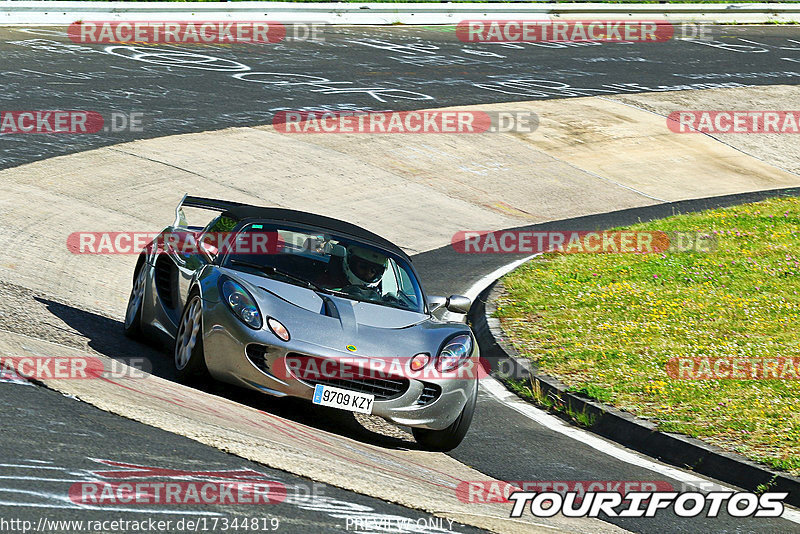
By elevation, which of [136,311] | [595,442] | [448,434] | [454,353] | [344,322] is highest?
[344,322]

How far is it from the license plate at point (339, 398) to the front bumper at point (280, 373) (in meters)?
0.05

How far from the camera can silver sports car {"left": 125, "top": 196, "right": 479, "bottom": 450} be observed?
23.2ft

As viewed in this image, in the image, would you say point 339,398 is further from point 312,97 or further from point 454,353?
point 312,97

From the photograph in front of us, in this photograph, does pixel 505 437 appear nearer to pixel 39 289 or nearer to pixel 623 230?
pixel 39 289

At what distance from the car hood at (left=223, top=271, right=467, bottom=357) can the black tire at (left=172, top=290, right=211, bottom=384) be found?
1.34 ft

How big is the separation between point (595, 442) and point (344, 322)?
2252 mm

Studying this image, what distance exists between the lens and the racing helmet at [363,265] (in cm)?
827

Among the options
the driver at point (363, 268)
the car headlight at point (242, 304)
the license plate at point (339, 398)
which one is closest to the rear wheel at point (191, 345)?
the car headlight at point (242, 304)

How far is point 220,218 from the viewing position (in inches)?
351

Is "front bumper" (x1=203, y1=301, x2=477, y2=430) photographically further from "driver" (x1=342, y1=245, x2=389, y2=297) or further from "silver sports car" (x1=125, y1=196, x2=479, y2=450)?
"driver" (x1=342, y1=245, x2=389, y2=297)

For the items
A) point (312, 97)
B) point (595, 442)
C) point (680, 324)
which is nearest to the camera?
point (595, 442)

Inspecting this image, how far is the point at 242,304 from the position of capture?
23.9 ft

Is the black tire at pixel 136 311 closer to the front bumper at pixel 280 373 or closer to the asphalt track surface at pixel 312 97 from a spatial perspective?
the asphalt track surface at pixel 312 97

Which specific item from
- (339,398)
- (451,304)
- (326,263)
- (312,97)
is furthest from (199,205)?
(312,97)
